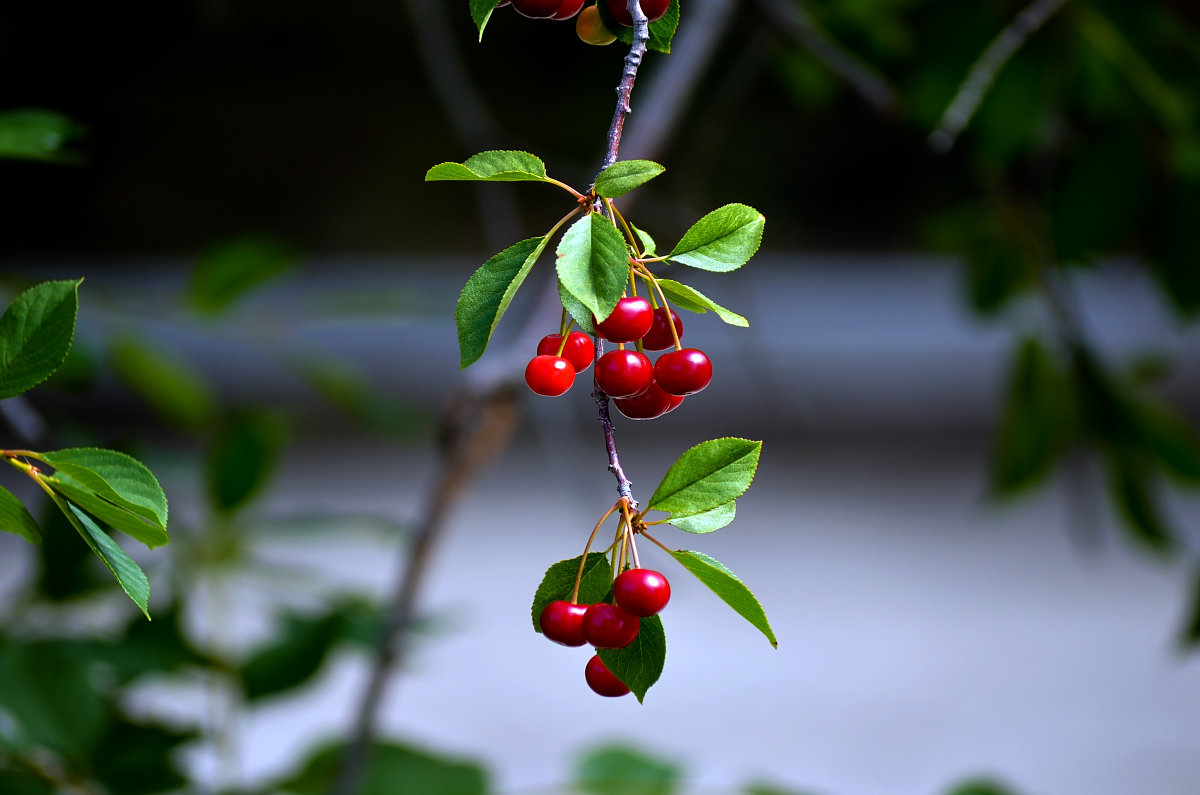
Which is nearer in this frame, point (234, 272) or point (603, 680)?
point (603, 680)

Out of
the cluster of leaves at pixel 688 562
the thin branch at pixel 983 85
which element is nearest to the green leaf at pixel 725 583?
the cluster of leaves at pixel 688 562

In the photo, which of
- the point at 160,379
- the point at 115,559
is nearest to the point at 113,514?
the point at 115,559

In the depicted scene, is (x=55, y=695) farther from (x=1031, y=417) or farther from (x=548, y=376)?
(x=1031, y=417)

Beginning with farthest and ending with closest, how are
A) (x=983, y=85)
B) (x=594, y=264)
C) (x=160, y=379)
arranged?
1. (x=160, y=379)
2. (x=983, y=85)
3. (x=594, y=264)

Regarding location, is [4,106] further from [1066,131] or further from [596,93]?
[1066,131]

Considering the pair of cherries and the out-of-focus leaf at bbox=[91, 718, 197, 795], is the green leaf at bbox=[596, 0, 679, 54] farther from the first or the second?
the out-of-focus leaf at bbox=[91, 718, 197, 795]

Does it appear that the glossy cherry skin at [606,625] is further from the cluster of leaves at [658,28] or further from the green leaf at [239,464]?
the green leaf at [239,464]

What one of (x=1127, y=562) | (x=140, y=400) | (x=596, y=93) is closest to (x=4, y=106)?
(x=140, y=400)
